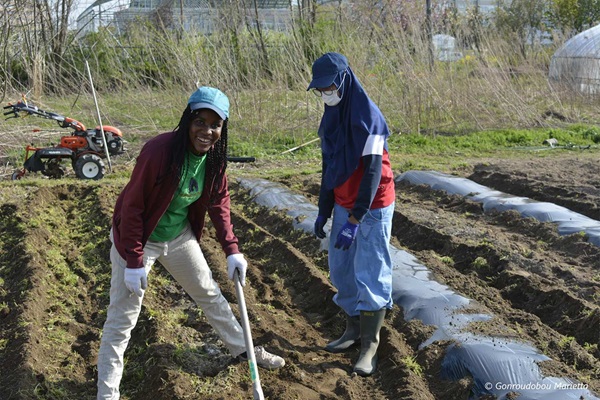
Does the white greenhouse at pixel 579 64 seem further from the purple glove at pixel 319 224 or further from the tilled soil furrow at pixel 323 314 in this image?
the purple glove at pixel 319 224

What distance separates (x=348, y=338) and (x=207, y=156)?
1423mm

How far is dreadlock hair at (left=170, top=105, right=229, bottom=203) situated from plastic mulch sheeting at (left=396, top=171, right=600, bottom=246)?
12.2ft

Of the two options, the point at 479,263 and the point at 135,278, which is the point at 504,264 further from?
the point at 135,278

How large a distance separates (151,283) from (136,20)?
11651mm

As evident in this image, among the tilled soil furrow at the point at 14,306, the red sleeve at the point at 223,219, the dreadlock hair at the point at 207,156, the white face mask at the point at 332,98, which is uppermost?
the white face mask at the point at 332,98

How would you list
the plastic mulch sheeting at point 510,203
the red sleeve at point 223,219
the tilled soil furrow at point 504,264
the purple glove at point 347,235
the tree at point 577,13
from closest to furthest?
the red sleeve at point 223,219, the purple glove at point 347,235, the tilled soil furrow at point 504,264, the plastic mulch sheeting at point 510,203, the tree at point 577,13

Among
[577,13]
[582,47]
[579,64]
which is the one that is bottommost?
[579,64]

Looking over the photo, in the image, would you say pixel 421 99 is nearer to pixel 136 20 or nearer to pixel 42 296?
pixel 136 20

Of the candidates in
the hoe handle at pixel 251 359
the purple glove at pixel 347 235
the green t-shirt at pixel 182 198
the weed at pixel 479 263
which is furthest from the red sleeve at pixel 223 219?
the weed at pixel 479 263

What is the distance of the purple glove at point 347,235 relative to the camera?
3881 millimetres

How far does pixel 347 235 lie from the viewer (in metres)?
3.88

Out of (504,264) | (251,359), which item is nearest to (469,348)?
(251,359)

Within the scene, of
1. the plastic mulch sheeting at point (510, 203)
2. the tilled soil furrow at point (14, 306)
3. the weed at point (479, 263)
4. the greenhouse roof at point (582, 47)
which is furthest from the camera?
the greenhouse roof at point (582, 47)

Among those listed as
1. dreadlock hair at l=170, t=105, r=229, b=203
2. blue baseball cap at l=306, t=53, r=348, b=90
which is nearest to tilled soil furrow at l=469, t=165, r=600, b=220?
blue baseball cap at l=306, t=53, r=348, b=90
